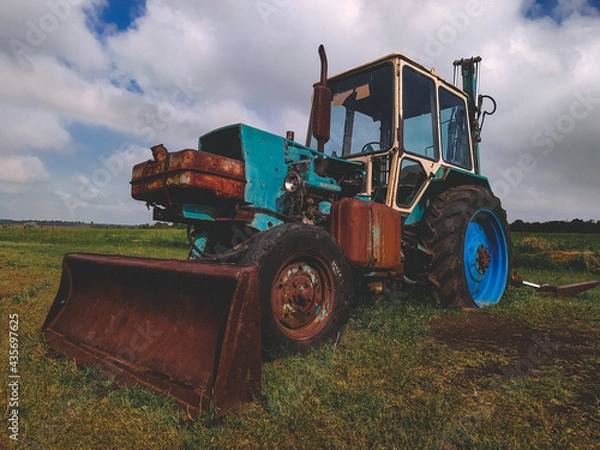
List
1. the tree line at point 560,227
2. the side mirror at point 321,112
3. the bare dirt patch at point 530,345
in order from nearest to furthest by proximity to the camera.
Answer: the bare dirt patch at point 530,345 < the side mirror at point 321,112 < the tree line at point 560,227

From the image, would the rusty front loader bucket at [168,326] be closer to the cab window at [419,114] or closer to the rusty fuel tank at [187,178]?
the rusty fuel tank at [187,178]

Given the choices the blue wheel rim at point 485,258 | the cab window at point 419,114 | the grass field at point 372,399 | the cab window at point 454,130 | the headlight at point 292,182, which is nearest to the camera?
the grass field at point 372,399

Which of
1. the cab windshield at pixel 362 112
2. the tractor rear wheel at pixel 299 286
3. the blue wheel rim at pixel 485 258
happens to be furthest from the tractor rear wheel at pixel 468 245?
the tractor rear wheel at pixel 299 286

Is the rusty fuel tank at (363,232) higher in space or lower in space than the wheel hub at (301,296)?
higher

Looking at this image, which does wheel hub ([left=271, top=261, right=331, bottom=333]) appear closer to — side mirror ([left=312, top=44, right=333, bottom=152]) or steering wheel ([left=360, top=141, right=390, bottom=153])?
side mirror ([left=312, top=44, right=333, bottom=152])

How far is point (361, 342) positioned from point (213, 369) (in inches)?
54.9

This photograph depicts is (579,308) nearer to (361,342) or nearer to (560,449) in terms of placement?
(361,342)

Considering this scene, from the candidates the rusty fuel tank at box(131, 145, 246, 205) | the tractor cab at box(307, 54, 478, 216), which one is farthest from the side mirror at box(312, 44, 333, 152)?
the tractor cab at box(307, 54, 478, 216)

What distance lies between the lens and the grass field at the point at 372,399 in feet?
5.34

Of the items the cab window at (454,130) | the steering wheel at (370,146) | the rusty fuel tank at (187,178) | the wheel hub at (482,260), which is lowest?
the wheel hub at (482,260)

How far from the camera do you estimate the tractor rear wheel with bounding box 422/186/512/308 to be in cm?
413

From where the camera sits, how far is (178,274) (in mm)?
2346

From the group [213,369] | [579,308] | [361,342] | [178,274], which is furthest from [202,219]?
[579,308]

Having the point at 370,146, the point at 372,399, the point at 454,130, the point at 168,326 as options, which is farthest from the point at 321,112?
the point at 454,130
